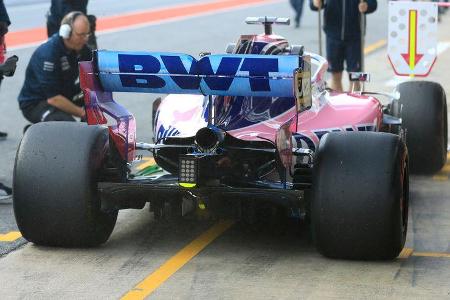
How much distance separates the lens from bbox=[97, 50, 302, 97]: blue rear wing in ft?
23.9

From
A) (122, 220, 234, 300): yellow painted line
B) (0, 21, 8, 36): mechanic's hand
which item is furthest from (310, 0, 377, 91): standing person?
(122, 220, 234, 300): yellow painted line

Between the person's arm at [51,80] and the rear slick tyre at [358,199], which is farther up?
the person's arm at [51,80]

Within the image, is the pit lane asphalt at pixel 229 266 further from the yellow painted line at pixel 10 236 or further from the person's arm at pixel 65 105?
the person's arm at pixel 65 105

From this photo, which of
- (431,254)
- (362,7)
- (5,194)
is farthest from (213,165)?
(362,7)

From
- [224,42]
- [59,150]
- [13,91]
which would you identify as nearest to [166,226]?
[59,150]

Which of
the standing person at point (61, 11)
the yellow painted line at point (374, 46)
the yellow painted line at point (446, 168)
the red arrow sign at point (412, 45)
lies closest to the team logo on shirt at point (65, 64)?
the standing person at point (61, 11)

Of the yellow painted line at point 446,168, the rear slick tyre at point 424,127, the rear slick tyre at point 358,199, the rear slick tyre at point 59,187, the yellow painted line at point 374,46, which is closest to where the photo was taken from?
the rear slick tyre at point 358,199

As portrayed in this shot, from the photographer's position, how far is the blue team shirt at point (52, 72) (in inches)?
430

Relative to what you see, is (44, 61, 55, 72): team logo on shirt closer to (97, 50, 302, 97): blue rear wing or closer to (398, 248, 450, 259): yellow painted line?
(97, 50, 302, 97): blue rear wing

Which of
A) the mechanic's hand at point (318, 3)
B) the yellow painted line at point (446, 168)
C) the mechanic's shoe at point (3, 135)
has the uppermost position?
the mechanic's hand at point (318, 3)

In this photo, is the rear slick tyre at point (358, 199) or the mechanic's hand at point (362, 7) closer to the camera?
the rear slick tyre at point (358, 199)

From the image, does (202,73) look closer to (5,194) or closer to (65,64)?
(5,194)

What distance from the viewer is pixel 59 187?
7.51 metres

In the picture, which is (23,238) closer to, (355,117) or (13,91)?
(355,117)
